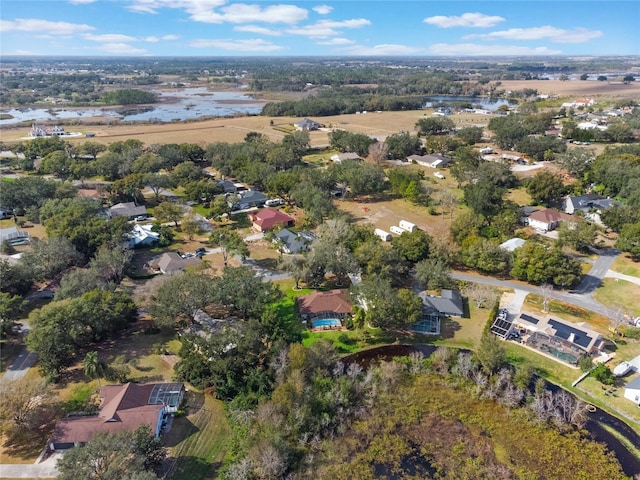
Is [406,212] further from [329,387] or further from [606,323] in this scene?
[329,387]

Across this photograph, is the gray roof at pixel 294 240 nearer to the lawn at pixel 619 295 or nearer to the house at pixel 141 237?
the house at pixel 141 237

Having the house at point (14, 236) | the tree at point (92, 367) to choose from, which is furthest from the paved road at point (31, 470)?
Result: the house at point (14, 236)

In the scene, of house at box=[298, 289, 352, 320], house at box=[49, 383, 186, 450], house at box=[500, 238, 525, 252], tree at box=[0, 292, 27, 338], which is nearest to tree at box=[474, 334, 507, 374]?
house at box=[298, 289, 352, 320]

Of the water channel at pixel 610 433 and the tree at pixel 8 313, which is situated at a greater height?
the tree at pixel 8 313

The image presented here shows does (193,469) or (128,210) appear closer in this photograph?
(193,469)

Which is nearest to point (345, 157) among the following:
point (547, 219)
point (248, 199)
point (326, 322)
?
point (248, 199)

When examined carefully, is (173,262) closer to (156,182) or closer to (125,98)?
(156,182)
